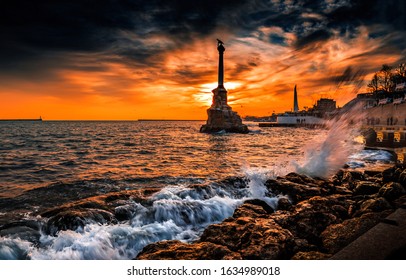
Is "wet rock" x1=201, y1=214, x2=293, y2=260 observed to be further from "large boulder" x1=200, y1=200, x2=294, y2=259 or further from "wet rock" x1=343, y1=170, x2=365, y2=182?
"wet rock" x1=343, y1=170, x2=365, y2=182

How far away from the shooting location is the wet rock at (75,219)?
5359mm

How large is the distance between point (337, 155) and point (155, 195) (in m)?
10.2

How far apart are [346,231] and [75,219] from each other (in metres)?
5.56

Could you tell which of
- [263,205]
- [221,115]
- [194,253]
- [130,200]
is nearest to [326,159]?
[263,205]

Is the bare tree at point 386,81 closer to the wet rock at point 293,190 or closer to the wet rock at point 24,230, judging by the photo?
the wet rock at point 293,190

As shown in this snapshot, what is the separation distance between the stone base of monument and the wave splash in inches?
1893

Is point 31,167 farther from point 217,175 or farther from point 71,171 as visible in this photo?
point 217,175

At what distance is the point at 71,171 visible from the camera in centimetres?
1205

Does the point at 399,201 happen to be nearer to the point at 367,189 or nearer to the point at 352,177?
the point at 367,189

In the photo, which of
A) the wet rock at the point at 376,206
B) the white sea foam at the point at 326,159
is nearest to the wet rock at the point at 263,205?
the wet rock at the point at 376,206

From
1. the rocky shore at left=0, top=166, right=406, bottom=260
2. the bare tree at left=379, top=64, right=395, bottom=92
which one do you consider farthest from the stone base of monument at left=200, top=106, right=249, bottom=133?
the rocky shore at left=0, top=166, right=406, bottom=260

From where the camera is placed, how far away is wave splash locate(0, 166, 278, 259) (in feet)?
14.8

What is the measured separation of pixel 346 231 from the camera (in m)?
4.01
